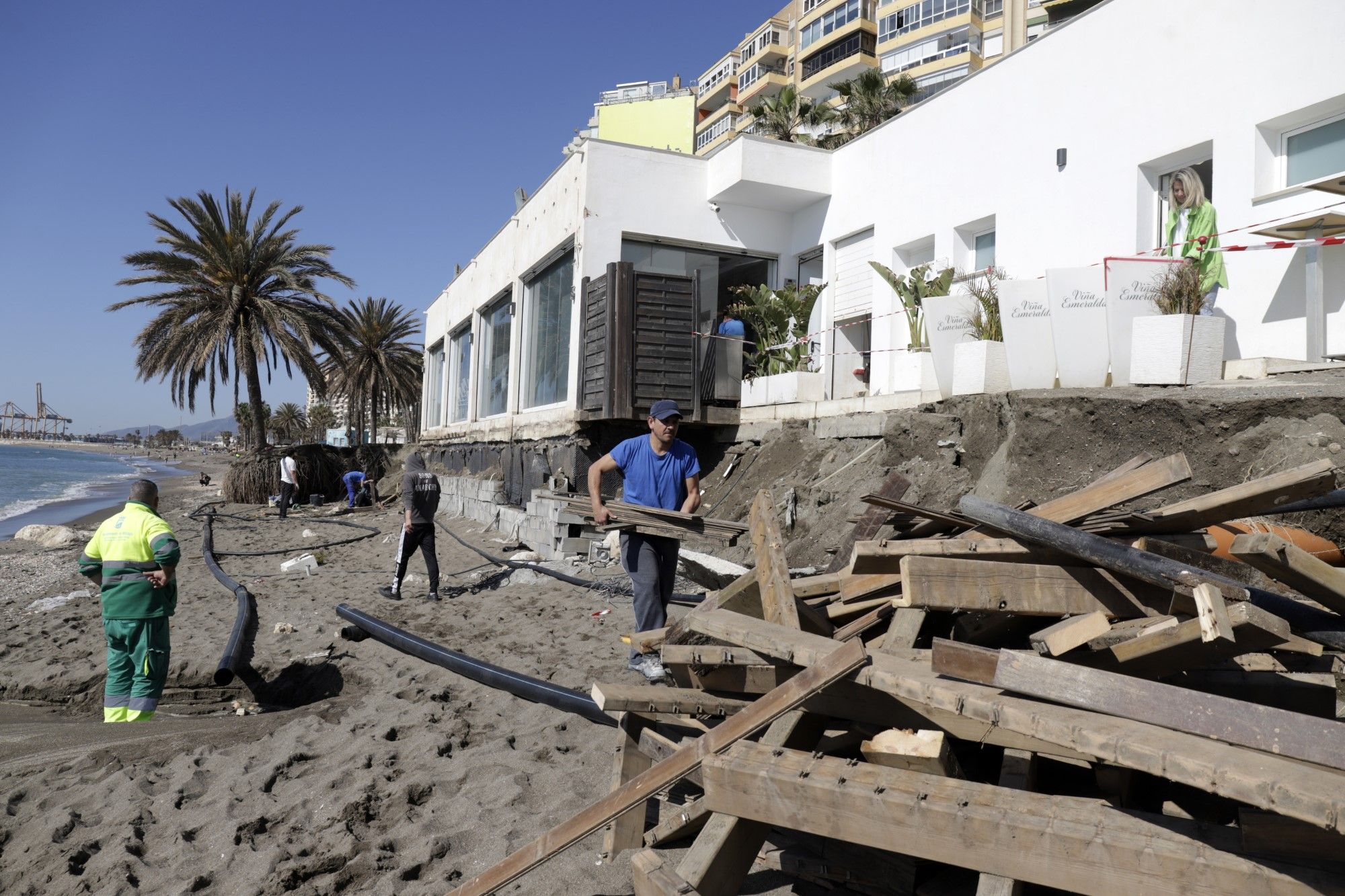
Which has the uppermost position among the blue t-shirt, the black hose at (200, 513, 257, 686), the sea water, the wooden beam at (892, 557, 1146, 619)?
the blue t-shirt

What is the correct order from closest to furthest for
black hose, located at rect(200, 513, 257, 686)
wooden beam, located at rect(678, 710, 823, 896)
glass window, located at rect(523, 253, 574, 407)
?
wooden beam, located at rect(678, 710, 823, 896) → black hose, located at rect(200, 513, 257, 686) → glass window, located at rect(523, 253, 574, 407)

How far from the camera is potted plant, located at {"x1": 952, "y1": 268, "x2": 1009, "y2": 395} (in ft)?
28.3

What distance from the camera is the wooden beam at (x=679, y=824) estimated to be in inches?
122

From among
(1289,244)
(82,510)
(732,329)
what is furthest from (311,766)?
(82,510)

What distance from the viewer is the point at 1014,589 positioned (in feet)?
9.01

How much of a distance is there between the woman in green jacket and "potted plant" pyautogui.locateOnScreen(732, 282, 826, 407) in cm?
500

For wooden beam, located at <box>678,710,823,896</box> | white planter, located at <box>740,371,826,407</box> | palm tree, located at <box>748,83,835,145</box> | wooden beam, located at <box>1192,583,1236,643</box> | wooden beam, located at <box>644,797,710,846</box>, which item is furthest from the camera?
palm tree, located at <box>748,83,835,145</box>

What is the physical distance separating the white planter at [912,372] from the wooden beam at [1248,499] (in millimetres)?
6617

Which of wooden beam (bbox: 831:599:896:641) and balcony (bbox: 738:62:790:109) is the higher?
balcony (bbox: 738:62:790:109)

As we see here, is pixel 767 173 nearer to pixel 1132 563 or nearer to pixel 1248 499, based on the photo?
pixel 1248 499

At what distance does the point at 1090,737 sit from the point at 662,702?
171 centimetres

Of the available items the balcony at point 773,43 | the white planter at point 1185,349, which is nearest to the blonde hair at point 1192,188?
the white planter at point 1185,349

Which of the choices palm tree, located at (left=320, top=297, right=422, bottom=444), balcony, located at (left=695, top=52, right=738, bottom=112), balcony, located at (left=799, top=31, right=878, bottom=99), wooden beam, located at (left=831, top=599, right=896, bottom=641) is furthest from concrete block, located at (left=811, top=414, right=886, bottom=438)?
balcony, located at (left=695, top=52, right=738, bottom=112)

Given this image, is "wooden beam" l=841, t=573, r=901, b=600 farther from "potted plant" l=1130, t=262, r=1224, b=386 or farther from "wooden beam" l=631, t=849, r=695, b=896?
"potted plant" l=1130, t=262, r=1224, b=386
